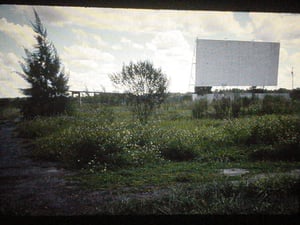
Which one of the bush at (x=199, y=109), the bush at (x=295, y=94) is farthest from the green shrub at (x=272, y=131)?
the bush at (x=199, y=109)

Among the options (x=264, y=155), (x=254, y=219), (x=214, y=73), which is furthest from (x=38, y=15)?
(x=214, y=73)

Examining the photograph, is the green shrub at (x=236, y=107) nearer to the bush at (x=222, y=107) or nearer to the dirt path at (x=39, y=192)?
the bush at (x=222, y=107)

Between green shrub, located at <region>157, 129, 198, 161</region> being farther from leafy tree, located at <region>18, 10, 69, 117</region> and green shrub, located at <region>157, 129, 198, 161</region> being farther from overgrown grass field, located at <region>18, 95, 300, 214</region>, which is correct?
leafy tree, located at <region>18, 10, 69, 117</region>

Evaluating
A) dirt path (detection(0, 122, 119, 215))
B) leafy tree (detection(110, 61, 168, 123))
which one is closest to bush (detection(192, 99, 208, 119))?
leafy tree (detection(110, 61, 168, 123))

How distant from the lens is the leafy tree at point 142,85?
7.11m

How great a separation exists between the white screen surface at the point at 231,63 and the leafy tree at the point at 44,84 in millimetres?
6508

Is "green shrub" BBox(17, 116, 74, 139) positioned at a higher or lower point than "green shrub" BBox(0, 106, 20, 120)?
lower

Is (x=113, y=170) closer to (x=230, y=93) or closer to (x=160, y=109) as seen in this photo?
(x=160, y=109)

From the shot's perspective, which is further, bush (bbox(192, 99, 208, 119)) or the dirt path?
bush (bbox(192, 99, 208, 119))

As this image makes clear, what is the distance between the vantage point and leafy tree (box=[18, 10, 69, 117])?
28.9 ft

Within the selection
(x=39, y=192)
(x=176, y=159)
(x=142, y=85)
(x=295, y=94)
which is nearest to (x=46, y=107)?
(x=142, y=85)

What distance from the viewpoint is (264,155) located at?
5.22 meters

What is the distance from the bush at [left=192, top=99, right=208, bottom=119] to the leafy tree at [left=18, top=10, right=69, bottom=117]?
6.22 metres

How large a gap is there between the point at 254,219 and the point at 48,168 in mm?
4465
